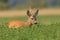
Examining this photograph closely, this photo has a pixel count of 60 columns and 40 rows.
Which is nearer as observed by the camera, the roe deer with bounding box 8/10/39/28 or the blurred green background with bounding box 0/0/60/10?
the roe deer with bounding box 8/10/39/28

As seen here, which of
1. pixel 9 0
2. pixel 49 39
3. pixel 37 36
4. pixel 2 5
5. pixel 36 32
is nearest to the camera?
pixel 49 39

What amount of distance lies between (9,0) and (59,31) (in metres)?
66.0

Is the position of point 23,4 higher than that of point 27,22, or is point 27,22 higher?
point 27,22

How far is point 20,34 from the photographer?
9695 millimetres

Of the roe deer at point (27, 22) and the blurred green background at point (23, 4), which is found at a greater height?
the roe deer at point (27, 22)

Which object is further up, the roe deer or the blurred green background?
the roe deer

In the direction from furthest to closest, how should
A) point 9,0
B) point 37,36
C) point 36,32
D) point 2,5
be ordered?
point 9,0
point 2,5
point 36,32
point 37,36

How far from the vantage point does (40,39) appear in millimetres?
8844

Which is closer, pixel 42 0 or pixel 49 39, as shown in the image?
pixel 49 39

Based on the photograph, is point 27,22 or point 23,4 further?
point 23,4

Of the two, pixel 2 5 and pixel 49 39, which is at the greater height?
pixel 49 39

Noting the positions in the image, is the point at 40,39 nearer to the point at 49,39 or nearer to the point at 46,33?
the point at 49,39

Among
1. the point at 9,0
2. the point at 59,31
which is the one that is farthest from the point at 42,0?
the point at 59,31

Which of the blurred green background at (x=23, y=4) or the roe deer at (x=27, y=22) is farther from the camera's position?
the blurred green background at (x=23, y=4)
